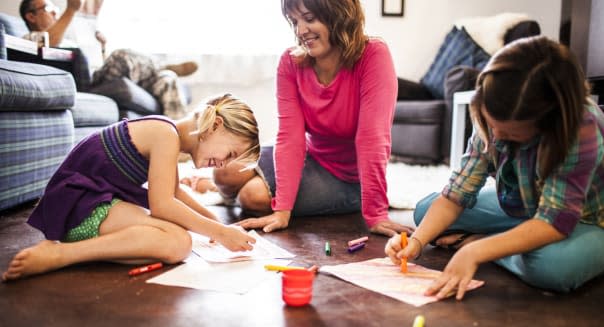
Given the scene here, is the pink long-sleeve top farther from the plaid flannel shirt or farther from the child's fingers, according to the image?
the child's fingers

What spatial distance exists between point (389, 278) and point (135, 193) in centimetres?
63

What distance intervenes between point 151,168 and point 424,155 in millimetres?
2275

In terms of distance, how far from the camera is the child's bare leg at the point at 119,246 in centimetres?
107

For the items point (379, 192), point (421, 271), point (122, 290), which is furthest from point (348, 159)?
point (122, 290)

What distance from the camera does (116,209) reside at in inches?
46.4

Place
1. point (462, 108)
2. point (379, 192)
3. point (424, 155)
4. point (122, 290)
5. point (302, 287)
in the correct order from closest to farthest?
point (302, 287) < point (122, 290) < point (379, 192) < point (462, 108) < point (424, 155)

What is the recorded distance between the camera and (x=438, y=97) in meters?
3.48

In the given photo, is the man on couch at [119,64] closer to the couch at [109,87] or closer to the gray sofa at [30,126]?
the couch at [109,87]

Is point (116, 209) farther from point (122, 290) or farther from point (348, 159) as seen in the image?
point (348, 159)

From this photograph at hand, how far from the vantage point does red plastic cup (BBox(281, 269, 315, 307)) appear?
90 centimetres

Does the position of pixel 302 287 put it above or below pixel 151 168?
below


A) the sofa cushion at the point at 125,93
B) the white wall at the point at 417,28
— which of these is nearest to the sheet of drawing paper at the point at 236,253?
the sofa cushion at the point at 125,93

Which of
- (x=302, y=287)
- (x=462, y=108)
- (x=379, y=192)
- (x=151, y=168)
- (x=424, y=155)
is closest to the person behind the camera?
(x=302, y=287)

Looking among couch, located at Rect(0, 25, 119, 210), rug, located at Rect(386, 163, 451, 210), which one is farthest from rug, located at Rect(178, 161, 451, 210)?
couch, located at Rect(0, 25, 119, 210)
